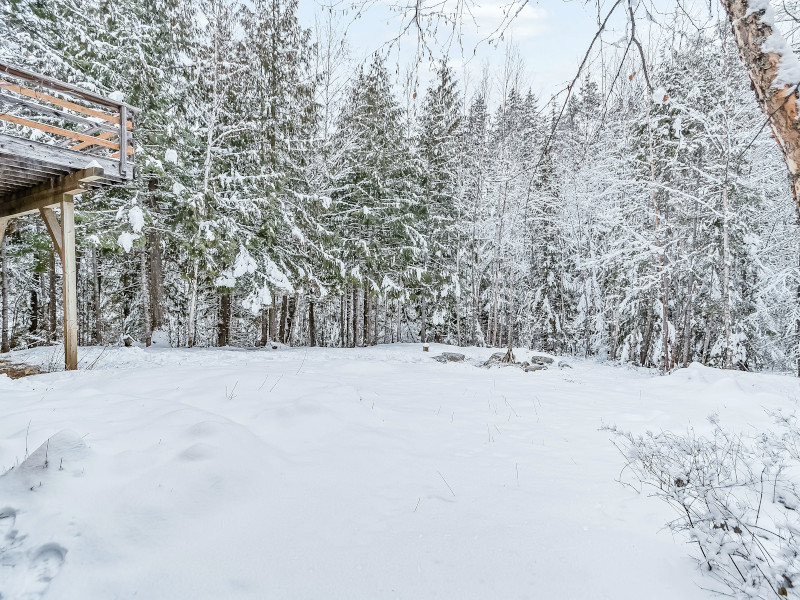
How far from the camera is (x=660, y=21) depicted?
2307 mm

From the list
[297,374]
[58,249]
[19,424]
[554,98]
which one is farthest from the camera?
[58,249]

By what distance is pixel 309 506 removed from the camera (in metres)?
2.29

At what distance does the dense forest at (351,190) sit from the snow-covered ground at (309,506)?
7.74m

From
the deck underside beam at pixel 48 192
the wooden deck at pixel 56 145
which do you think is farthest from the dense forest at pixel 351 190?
the wooden deck at pixel 56 145

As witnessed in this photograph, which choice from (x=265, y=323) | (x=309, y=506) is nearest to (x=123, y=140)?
(x=309, y=506)

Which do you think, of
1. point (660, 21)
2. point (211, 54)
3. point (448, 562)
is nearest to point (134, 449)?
point (448, 562)

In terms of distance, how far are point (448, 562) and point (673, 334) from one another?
14.6 meters

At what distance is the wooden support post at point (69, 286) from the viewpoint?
6.93m

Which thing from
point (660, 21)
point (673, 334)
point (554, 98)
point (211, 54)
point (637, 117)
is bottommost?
point (673, 334)

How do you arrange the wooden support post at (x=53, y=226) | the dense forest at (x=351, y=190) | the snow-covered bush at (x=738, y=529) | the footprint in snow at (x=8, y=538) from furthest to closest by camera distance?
the dense forest at (x=351, y=190), the wooden support post at (x=53, y=226), the footprint in snow at (x=8, y=538), the snow-covered bush at (x=738, y=529)

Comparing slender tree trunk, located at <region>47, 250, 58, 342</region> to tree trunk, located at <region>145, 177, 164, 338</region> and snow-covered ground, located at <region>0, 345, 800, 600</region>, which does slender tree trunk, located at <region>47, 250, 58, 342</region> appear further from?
snow-covered ground, located at <region>0, 345, 800, 600</region>

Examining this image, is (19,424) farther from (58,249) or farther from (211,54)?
(211,54)

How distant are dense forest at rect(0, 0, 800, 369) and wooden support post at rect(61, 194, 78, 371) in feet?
8.14

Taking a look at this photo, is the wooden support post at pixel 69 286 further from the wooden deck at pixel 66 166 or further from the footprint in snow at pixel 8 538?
the footprint in snow at pixel 8 538
